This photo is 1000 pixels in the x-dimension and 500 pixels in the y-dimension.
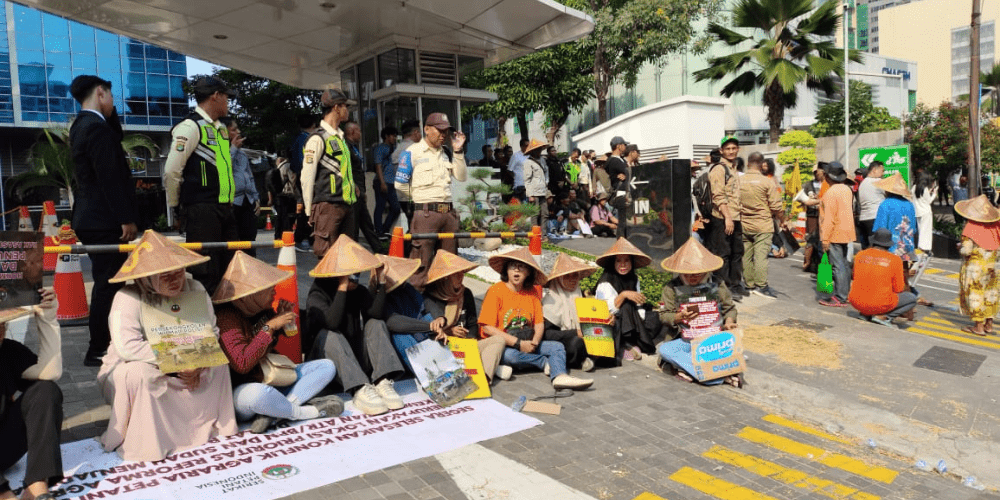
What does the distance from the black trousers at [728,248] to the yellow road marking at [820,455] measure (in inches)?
171

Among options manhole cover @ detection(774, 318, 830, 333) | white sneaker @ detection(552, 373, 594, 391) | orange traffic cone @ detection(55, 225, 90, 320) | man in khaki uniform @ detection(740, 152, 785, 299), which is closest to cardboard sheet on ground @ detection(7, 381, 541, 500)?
white sneaker @ detection(552, 373, 594, 391)

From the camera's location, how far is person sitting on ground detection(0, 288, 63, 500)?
3.65m

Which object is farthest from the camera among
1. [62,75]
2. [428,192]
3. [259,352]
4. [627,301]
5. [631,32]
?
[62,75]

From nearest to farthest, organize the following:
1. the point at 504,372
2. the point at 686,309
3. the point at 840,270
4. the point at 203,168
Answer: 1. the point at 203,168
2. the point at 504,372
3. the point at 686,309
4. the point at 840,270

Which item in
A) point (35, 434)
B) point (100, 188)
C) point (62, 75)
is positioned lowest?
point (35, 434)

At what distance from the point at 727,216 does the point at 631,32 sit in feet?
59.8

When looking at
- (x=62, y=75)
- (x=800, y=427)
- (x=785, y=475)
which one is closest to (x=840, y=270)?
(x=800, y=427)

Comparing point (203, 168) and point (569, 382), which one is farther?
point (569, 382)

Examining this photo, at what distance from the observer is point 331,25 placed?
36.6 ft

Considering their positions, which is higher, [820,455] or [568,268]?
[568,268]

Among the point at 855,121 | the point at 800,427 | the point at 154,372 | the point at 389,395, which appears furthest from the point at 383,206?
the point at 855,121

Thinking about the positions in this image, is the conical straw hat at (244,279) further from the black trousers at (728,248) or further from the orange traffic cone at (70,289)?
the black trousers at (728,248)

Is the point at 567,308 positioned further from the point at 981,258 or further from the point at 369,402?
the point at 981,258

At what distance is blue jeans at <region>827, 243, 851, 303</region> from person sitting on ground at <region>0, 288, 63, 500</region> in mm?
8877
